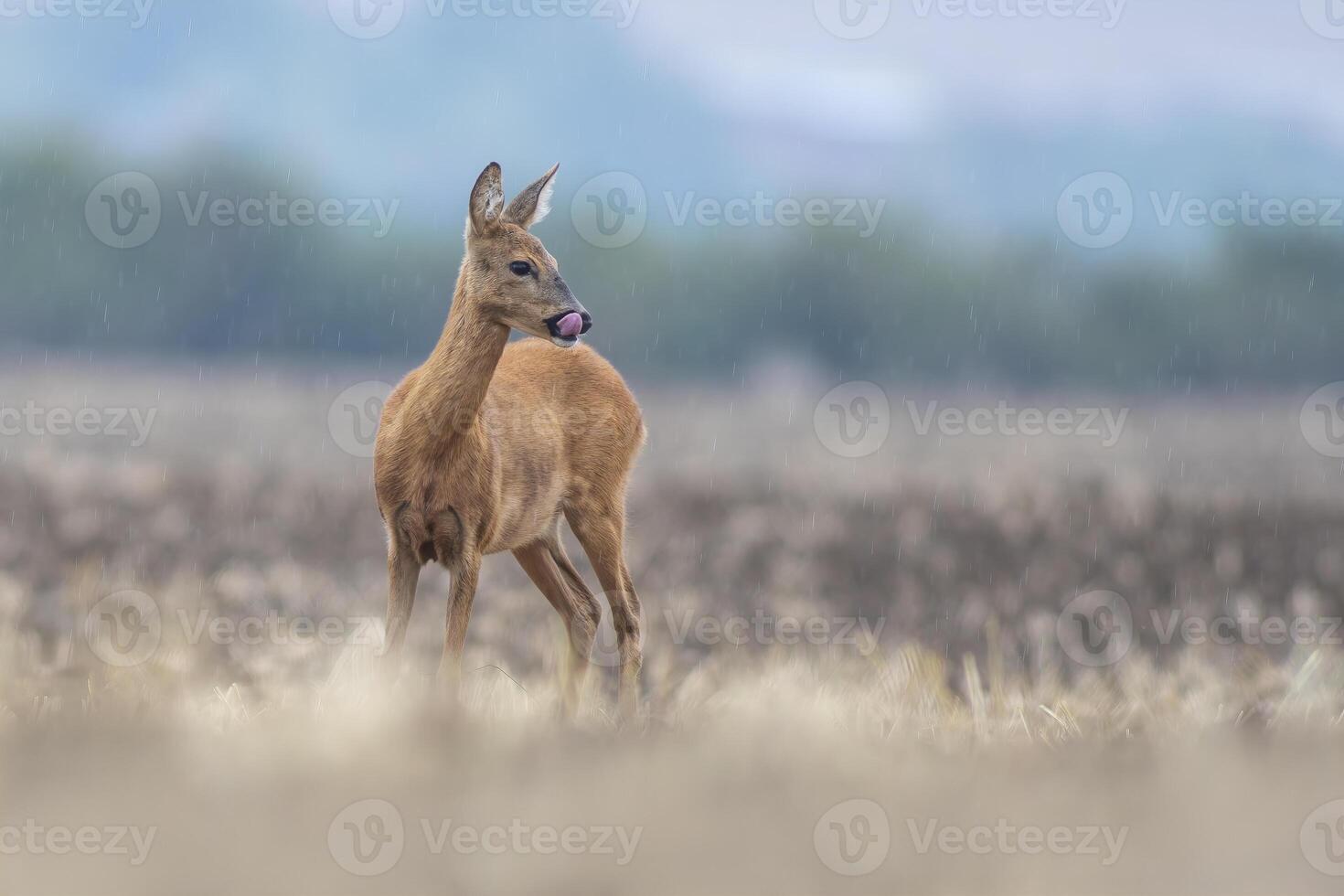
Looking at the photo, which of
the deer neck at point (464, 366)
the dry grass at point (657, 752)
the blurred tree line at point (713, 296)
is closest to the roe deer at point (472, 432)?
the deer neck at point (464, 366)

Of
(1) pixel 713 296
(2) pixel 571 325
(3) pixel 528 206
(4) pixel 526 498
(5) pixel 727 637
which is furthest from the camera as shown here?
(1) pixel 713 296

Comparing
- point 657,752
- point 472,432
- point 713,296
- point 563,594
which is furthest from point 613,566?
point 713,296

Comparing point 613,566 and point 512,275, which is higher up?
point 512,275

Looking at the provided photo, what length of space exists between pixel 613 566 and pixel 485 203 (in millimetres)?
2270

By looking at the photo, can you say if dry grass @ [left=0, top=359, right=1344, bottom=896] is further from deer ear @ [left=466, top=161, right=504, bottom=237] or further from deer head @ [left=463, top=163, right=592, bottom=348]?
deer ear @ [left=466, top=161, right=504, bottom=237]

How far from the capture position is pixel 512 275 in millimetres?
6477

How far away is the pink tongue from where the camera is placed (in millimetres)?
6305

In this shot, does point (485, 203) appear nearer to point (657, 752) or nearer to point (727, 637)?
point (657, 752)

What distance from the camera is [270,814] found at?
4074 millimetres

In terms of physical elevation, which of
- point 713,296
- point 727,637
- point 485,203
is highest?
point 713,296

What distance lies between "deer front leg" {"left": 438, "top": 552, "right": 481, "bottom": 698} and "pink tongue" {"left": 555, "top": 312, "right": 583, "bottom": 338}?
40.2 inches

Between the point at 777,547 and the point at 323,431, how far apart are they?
9222mm

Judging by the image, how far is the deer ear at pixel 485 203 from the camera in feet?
21.2

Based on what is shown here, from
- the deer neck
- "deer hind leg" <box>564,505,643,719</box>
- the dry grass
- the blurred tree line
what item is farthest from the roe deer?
the blurred tree line
